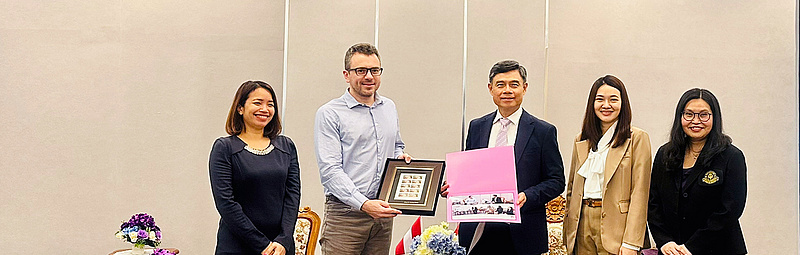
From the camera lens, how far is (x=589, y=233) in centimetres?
309

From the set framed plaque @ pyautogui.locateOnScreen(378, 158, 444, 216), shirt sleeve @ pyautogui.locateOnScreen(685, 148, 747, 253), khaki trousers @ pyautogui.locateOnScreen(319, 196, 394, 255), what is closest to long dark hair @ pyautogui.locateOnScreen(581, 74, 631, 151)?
shirt sleeve @ pyautogui.locateOnScreen(685, 148, 747, 253)

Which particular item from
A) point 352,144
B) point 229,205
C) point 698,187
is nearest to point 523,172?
point 698,187

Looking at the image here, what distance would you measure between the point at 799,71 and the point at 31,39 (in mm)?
5530

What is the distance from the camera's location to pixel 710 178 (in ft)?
9.62

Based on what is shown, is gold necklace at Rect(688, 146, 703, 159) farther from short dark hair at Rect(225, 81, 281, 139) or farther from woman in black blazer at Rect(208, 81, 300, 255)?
short dark hair at Rect(225, 81, 281, 139)

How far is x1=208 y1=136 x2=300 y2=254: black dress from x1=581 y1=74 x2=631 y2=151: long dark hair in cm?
146

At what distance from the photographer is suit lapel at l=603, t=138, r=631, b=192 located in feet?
10.00

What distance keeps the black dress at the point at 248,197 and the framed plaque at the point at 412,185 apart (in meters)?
0.52

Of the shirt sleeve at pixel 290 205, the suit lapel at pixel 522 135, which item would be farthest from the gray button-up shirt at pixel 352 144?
the suit lapel at pixel 522 135

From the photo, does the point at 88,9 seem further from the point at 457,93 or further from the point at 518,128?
the point at 518,128

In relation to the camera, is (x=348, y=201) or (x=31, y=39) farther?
(x=31, y=39)

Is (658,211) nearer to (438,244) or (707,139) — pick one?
(707,139)

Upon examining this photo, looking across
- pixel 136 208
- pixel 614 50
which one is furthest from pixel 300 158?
pixel 614 50

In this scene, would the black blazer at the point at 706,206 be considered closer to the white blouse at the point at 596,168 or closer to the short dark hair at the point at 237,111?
the white blouse at the point at 596,168
